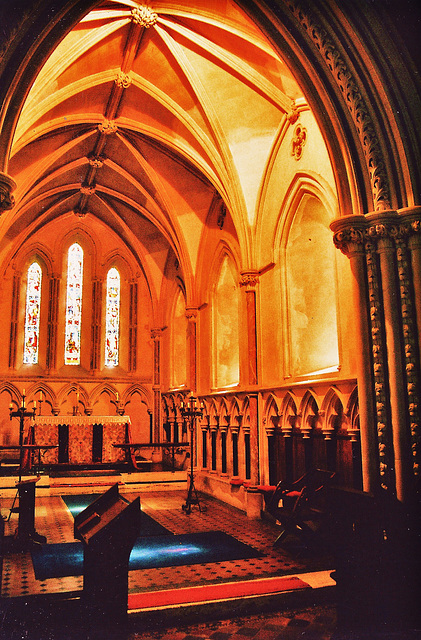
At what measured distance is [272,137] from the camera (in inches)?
404

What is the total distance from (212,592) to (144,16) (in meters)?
8.79

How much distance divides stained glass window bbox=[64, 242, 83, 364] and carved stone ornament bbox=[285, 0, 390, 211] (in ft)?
43.5

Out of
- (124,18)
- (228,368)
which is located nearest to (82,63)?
(124,18)

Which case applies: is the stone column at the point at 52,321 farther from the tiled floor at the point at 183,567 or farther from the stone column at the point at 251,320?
the stone column at the point at 251,320

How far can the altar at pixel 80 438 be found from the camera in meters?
14.1

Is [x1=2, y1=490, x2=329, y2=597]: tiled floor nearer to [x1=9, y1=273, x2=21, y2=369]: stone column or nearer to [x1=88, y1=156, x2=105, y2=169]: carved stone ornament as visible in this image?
[x1=9, y1=273, x2=21, y2=369]: stone column

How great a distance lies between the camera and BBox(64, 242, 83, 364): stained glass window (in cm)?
1770

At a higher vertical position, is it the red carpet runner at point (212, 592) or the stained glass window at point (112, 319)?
the stained glass window at point (112, 319)

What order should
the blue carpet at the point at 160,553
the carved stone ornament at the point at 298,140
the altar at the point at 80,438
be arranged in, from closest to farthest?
the blue carpet at the point at 160,553, the carved stone ornament at the point at 298,140, the altar at the point at 80,438

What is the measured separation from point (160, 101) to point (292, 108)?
2937 millimetres

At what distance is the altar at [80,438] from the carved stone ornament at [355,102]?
35.6ft

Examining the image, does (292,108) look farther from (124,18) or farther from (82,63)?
(82,63)

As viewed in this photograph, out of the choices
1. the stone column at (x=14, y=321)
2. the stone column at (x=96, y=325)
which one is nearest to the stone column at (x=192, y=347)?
the stone column at (x=96, y=325)

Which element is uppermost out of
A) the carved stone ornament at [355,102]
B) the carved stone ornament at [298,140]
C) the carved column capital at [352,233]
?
the carved stone ornament at [298,140]
